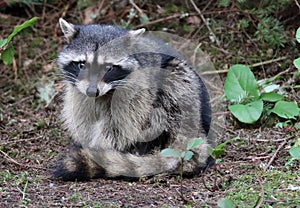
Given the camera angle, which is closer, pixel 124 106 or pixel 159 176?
pixel 159 176

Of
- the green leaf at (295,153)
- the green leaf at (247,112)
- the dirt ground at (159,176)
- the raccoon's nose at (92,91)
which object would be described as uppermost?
the raccoon's nose at (92,91)

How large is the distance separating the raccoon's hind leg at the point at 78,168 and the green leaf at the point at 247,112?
121 cm

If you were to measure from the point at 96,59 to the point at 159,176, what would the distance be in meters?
1.06

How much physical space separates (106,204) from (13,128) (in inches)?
101

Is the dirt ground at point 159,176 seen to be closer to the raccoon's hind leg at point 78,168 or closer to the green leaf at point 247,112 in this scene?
the raccoon's hind leg at point 78,168

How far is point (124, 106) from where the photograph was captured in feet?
15.7

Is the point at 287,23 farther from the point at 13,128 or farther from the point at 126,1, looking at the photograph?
the point at 13,128

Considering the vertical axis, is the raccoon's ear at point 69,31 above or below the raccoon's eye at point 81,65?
above

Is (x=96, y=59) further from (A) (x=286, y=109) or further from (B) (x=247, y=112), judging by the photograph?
(A) (x=286, y=109)

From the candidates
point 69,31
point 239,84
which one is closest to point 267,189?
point 239,84

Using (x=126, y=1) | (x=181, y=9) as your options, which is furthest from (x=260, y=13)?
(x=126, y=1)

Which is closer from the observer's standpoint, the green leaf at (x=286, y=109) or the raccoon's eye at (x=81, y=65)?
the raccoon's eye at (x=81, y=65)

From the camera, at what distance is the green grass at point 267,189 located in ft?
12.0

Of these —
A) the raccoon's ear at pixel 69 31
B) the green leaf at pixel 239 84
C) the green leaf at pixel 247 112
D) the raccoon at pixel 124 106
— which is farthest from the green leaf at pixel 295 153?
the raccoon's ear at pixel 69 31
